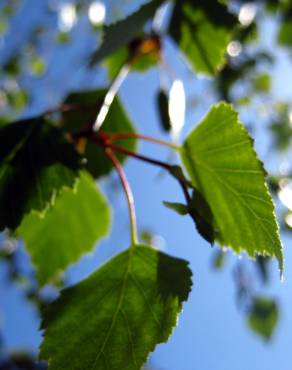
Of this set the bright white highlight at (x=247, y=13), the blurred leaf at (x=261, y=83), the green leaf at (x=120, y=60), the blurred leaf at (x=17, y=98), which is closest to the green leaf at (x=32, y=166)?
the green leaf at (x=120, y=60)

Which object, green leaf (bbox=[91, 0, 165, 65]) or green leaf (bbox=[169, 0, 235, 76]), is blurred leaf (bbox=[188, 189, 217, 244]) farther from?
green leaf (bbox=[169, 0, 235, 76])

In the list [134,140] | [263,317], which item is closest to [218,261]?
[263,317]

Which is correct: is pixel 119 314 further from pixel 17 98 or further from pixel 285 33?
pixel 17 98

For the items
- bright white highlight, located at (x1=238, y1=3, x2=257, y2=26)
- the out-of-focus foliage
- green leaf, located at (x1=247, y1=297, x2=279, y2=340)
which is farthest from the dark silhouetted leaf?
green leaf, located at (x1=247, y1=297, x2=279, y2=340)

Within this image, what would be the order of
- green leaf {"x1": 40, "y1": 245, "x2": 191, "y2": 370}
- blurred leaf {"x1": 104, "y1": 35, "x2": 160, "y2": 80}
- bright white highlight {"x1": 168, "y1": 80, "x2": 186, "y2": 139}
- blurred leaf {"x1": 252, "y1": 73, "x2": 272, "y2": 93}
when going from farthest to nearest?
1. blurred leaf {"x1": 252, "y1": 73, "x2": 272, "y2": 93}
2. blurred leaf {"x1": 104, "y1": 35, "x2": 160, "y2": 80}
3. bright white highlight {"x1": 168, "y1": 80, "x2": 186, "y2": 139}
4. green leaf {"x1": 40, "y1": 245, "x2": 191, "y2": 370}

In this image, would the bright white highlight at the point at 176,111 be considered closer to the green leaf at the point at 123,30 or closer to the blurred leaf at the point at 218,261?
the green leaf at the point at 123,30
